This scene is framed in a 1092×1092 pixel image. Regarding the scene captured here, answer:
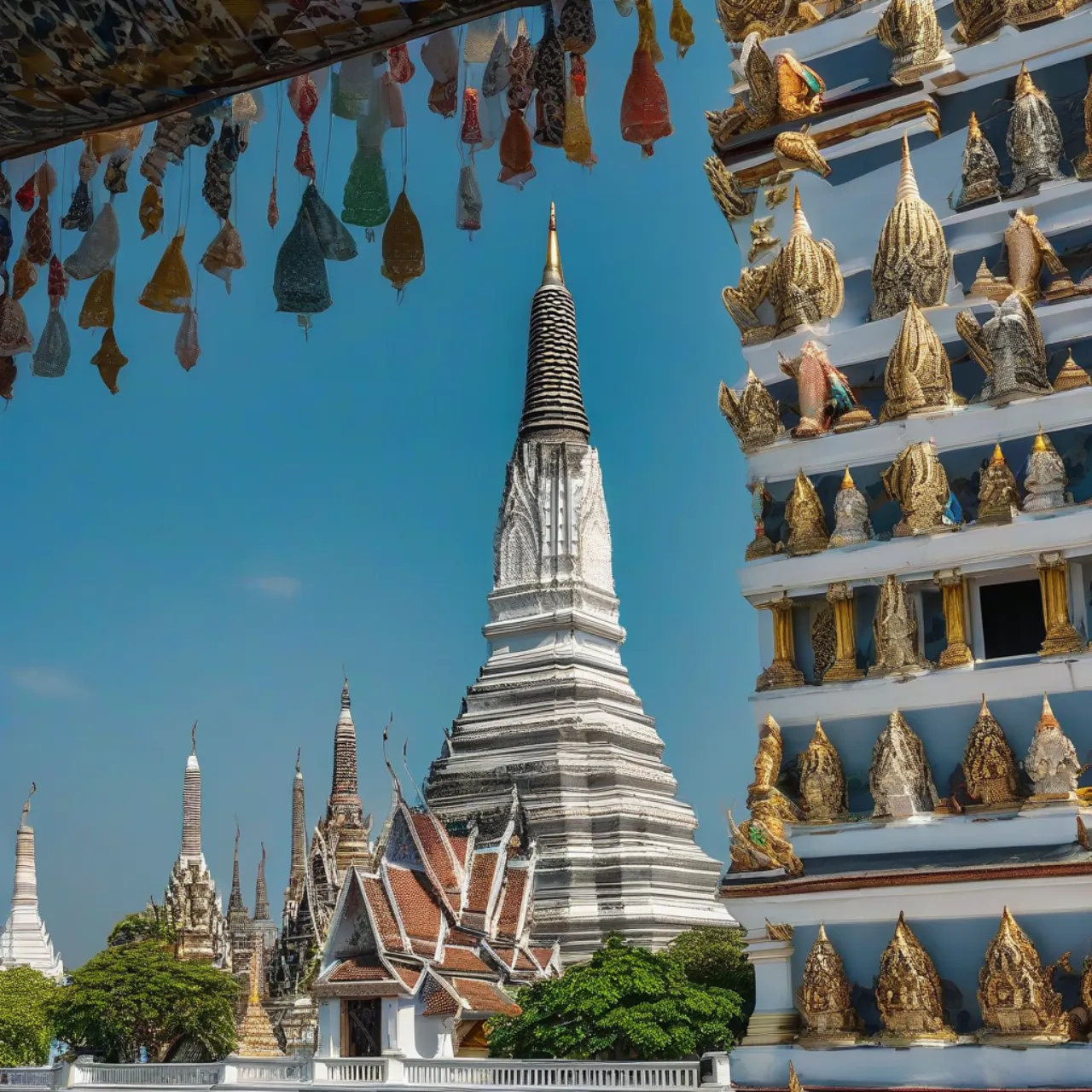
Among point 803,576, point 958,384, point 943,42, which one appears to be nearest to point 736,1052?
point 803,576

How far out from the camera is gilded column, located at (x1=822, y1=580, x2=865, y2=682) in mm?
11203

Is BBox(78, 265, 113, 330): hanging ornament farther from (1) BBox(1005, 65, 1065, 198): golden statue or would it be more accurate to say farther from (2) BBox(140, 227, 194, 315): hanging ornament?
(1) BBox(1005, 65, 1065, 198): golden statue

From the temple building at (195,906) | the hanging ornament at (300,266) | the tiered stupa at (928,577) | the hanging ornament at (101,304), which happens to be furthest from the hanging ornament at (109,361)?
the temple building at (195,906)

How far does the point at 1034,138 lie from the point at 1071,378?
188 centimetres

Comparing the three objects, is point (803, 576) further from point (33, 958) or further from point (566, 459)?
point (33, 958)

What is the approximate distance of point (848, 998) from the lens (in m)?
10.5

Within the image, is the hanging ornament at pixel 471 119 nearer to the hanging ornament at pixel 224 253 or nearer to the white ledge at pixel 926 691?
the hanging ornament at pixel 224 253

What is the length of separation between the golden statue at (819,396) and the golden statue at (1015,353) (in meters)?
1.09

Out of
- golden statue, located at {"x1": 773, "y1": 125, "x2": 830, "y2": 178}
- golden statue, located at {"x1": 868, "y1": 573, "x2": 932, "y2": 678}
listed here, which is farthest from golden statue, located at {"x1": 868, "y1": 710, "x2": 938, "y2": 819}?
golden statue, located at {"x1": 773, "y1": 125, "x2": 830, "y2": 178}

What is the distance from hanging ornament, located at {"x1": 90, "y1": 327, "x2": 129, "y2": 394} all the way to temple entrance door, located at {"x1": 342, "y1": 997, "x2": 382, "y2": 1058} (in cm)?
1671

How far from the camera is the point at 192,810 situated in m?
43.8

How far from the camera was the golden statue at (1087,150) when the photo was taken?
36.8 ft

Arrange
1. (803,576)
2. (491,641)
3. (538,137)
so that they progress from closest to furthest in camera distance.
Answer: (538,137) < (803,576) < (491,641)

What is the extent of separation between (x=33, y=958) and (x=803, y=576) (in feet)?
112
